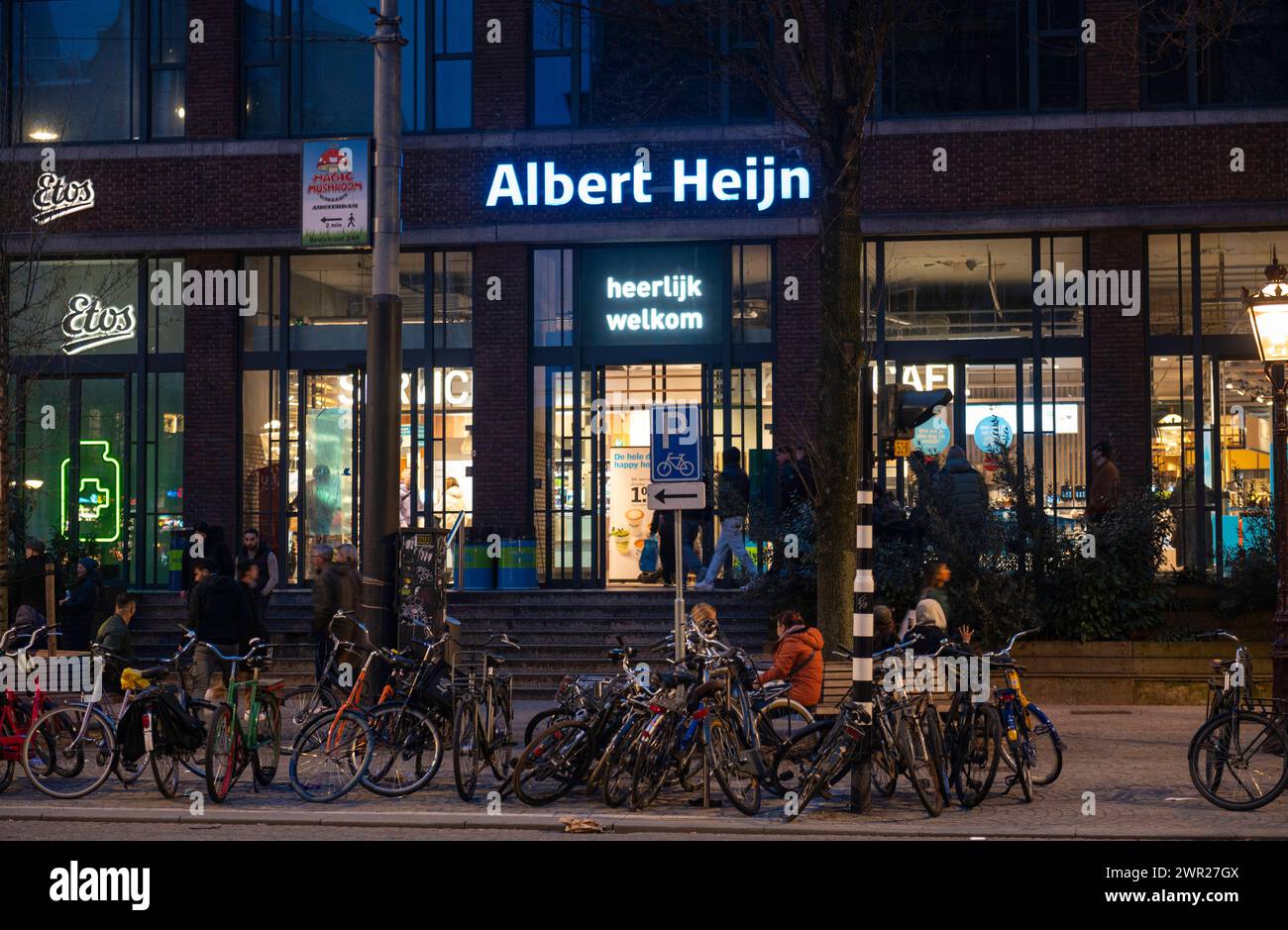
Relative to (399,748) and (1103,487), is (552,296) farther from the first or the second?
(399,748)

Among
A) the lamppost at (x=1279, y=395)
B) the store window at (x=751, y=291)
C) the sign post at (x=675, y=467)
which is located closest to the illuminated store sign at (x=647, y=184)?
the store window at (x=751, y=291)

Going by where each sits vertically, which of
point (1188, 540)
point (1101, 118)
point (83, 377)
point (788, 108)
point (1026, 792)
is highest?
point (1101, 118)

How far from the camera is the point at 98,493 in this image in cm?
2419

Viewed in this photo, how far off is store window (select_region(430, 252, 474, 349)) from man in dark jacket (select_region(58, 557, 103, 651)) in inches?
251

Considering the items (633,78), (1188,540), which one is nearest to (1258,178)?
(1188,540)

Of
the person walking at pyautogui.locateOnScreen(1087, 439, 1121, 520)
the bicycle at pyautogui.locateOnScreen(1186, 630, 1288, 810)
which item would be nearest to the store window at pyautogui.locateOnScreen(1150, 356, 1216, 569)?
the person walking at pyautogui.locateOnScreen(1087, 439, 1121, 520)

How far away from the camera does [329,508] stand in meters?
24.0

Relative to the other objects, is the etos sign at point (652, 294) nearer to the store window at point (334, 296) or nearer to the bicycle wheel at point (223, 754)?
the store window at point (334, 296)

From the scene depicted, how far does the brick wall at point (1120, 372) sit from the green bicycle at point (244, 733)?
13881 mm

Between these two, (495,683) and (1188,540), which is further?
(1188,540)

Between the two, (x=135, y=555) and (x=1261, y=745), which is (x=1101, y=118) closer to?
(x=1261, y=745)

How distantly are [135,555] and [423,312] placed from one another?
5895 mm

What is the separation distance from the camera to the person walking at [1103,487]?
62.0ft
